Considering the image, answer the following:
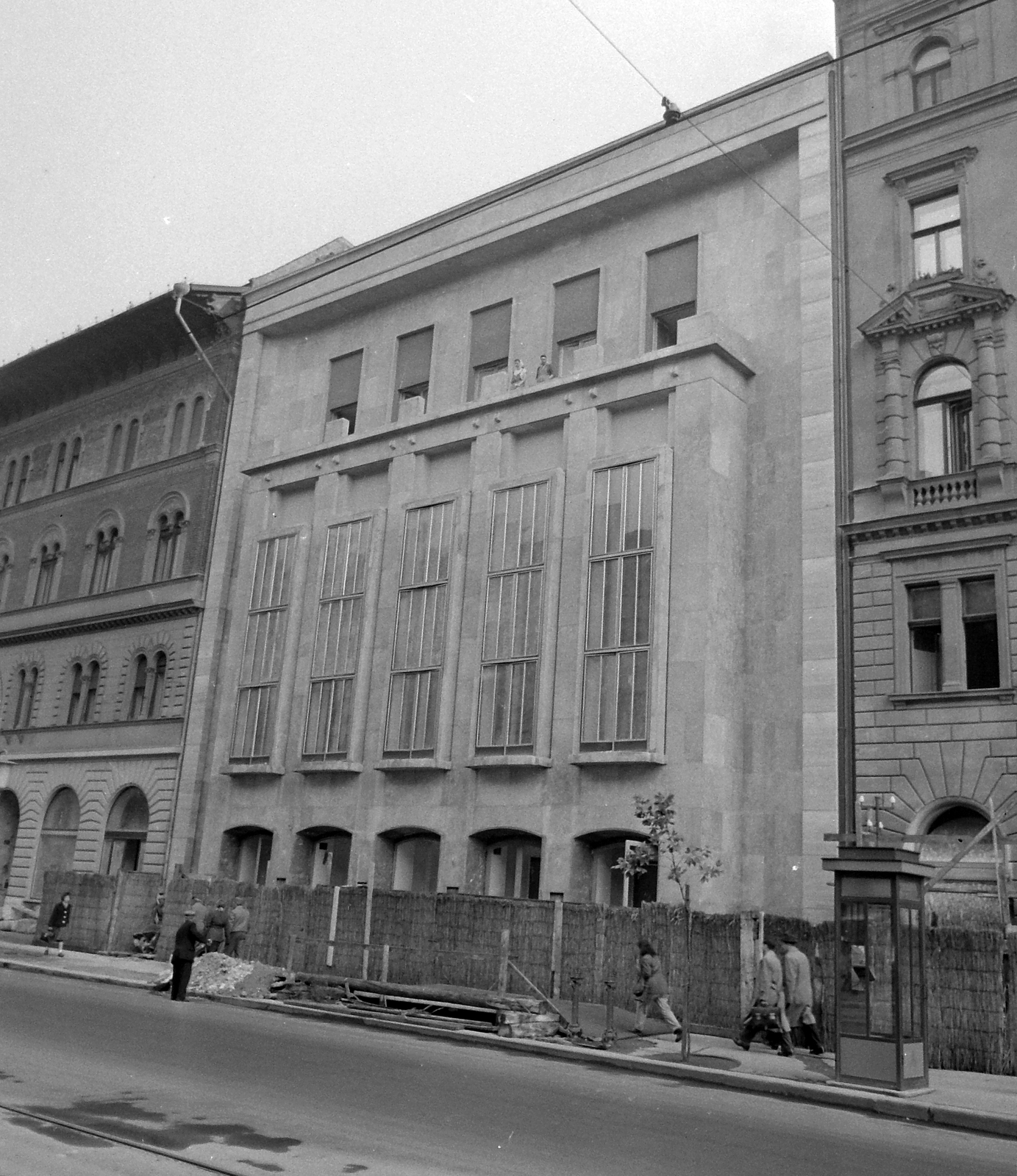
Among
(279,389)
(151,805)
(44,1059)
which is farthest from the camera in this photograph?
(279,389)

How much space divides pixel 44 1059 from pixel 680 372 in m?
20.3

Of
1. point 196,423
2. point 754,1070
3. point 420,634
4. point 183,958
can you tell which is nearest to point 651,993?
point 754,1070

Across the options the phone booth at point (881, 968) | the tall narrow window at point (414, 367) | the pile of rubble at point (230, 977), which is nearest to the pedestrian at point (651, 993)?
the phone booth at point (881, 968)

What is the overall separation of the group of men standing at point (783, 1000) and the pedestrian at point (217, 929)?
38.9ft

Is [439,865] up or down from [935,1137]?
up

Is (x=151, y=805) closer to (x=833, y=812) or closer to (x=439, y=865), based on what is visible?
(x=439, y=865)

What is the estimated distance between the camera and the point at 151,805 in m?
36.5

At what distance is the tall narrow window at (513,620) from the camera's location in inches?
1122

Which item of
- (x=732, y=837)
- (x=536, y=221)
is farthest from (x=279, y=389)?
(x=732, y=837)

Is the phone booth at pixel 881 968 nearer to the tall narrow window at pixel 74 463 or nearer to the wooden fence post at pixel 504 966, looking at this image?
the wooden fence post at pixel 504 966

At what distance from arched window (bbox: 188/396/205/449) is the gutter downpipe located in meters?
1.08

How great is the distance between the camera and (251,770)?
3300cm

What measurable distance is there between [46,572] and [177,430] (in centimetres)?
839

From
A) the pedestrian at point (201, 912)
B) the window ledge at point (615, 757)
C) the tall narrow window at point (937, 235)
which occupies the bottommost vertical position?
the pedestrian at point (201, 912)
